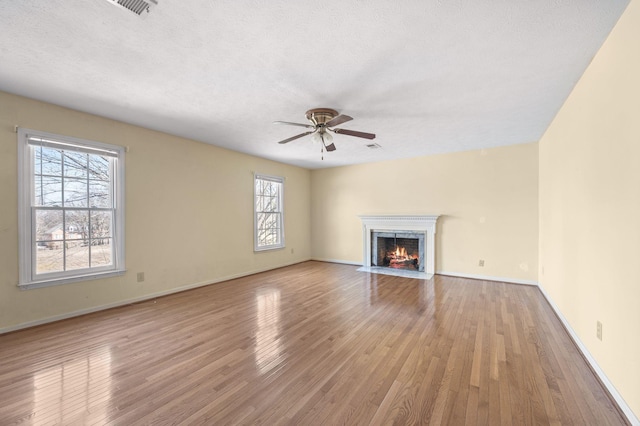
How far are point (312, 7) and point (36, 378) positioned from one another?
3372 millimetres

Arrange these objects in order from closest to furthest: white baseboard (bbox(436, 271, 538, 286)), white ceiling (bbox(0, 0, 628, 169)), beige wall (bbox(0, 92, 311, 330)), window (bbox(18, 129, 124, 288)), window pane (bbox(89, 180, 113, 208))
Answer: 1. white ceiling (bbox(0, 0, 628, 169))
2. beige wall (bbox(0, 92, 311, 330))
3. window (bbox(18, 129, 124, 288))
4. window pane (bbox(89, 180, 113, 208))
5. white baseboard (bbox(436, 271, 538, 286))

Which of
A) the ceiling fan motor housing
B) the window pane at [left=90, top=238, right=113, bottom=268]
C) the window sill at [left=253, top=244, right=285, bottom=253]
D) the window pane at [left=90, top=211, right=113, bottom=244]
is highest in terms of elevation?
the ceiling fan motor housing

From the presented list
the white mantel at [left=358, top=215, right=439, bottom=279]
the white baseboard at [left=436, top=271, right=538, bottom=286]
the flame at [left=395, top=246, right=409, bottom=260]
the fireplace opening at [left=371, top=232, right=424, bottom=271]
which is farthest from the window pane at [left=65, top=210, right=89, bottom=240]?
the white baseboard at [left=436, top=271, right=538, bottom=286]

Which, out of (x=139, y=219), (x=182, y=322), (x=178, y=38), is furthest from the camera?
(x=139, y=219)

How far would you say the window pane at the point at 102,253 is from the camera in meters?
3.59

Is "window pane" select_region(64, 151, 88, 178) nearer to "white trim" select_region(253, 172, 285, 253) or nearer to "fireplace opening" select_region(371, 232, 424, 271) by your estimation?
"white trim" select_region(253, 172, 285, 253)

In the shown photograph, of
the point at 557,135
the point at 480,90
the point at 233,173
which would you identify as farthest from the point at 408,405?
the point at 233,173

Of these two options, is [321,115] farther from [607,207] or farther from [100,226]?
[100,226]

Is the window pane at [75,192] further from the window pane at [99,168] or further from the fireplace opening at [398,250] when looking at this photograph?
the fireplace opening at [398,250]

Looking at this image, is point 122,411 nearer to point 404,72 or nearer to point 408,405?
point 408,405

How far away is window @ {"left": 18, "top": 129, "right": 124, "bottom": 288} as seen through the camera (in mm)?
3061

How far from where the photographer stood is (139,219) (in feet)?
13.1

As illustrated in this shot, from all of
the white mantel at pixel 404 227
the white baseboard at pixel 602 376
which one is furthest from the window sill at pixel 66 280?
the white baseboard at pixel 602 376

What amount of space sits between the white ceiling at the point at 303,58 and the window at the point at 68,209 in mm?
564
